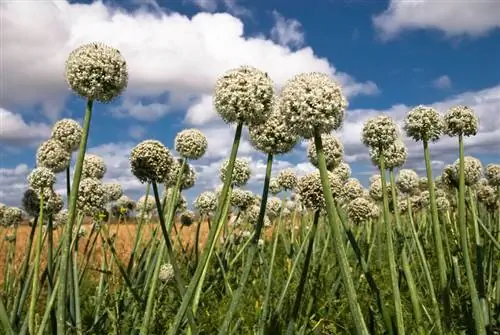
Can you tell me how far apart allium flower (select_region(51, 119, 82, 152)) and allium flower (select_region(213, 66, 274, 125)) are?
2.23 m

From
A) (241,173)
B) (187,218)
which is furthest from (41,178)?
(187,218)

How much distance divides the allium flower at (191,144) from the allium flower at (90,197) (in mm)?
806

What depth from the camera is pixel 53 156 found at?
4691mm

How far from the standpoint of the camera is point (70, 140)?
480 cm

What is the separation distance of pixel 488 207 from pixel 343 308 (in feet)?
12.9

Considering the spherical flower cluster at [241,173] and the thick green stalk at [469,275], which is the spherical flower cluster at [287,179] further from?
the thick green stalk at [469,275]

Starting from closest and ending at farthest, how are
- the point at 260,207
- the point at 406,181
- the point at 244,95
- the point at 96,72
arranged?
the point at 244,95 → the point at 96,72 → the point at 260,207 → the point at 406,181

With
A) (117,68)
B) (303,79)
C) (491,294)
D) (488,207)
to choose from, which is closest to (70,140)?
(117,68)

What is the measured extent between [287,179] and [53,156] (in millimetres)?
3234

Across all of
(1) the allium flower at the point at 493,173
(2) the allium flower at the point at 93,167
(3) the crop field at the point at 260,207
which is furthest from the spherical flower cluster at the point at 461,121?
(2) the allium flower at the point at 93,167

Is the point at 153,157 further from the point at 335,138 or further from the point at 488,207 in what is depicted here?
the point at 488,207

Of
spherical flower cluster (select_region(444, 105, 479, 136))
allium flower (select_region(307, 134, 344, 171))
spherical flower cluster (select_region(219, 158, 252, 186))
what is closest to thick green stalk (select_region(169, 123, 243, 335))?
allium flower (select_region(307, 134, 344, 171))

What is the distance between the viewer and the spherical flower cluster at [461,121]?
13.2ft

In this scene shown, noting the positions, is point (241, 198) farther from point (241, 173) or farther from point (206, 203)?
point (241, 173)
